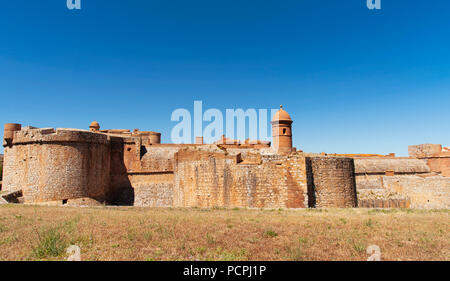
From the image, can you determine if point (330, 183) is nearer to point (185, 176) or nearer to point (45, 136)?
point (185, 176)

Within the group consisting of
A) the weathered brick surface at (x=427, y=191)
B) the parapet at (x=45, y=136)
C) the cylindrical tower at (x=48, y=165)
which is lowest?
the weathered brick surface at (x=427, y=191)

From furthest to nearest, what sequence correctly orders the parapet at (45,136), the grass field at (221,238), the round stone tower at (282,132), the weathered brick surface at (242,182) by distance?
the round stone tower at (282,132), the parapet at (45,136), the weathered brick surface at (242,182), the grass field at (221,238)

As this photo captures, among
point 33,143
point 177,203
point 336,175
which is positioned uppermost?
point 33,143

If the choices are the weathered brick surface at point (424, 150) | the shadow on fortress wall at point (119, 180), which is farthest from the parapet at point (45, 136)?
the weathered brick surface at point (424, 150)

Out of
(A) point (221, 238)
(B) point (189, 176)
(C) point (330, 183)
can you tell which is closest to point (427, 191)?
(C) point (330, 183)

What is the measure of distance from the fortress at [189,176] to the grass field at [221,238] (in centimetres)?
472

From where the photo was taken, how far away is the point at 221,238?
22.8ft

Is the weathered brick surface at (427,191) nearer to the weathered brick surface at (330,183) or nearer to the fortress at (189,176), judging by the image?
the fortress at (189,176)

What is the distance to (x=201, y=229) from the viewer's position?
7.79 m

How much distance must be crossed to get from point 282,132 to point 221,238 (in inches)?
559

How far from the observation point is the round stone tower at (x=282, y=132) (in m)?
20.2
